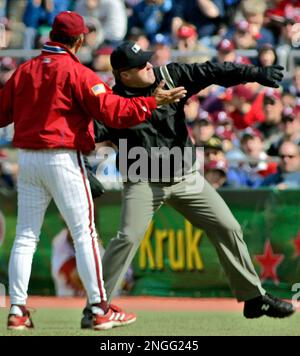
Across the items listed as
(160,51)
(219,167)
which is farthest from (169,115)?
(160,51)

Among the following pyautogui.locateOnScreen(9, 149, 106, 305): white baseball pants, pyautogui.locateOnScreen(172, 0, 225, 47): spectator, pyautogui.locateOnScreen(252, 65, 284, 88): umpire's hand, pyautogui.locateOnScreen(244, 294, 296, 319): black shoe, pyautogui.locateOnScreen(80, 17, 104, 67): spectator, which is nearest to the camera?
pyautogui.locateOnScreen(9, 149, 106, 305): white baseball pants

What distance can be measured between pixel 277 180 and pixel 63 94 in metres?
4.71

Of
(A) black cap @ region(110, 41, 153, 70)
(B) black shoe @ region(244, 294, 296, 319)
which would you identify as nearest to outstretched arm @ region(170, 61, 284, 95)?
(A) black cap @ region(110, 41, 153, 70)

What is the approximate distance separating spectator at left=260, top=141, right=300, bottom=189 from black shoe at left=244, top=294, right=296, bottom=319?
11.3ft

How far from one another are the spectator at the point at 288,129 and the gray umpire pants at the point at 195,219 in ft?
12.7

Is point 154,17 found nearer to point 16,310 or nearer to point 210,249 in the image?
point 210,249

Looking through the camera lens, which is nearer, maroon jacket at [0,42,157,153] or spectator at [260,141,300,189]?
maroon jacket at [0,42,157,153]

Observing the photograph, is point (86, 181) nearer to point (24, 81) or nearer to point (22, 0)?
point (24, 81)

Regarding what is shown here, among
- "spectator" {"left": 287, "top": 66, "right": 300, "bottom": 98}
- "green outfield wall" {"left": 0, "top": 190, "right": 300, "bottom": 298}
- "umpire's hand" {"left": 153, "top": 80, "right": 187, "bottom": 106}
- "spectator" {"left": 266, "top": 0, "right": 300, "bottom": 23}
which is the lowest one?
"green outfield wall" {"left": 0, "top": 190, "right": 300, "bottom": 298}

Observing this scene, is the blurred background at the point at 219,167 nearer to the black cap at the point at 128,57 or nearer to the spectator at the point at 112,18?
the spectator at the point at 112,18

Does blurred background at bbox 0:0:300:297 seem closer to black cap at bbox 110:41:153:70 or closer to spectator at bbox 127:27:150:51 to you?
spectator at bbox 127:27:150:51

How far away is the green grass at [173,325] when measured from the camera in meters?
7.02

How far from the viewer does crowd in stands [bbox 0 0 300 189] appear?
11094mm

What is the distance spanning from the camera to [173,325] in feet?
26.0
